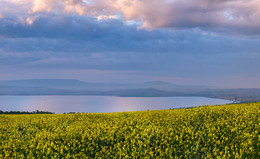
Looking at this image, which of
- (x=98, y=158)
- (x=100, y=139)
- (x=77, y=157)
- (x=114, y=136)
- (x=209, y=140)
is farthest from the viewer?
(x=114, y=136)

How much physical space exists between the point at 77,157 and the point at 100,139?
165 cm

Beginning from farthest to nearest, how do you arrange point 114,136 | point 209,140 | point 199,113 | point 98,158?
1. point 199,113
2. point 114,136
3. point 209,140
4. point 98,158

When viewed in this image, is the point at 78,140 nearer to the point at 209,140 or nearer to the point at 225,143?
the point at 209,140

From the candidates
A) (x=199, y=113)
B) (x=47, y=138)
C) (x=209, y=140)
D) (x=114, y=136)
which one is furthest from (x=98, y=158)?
(x=199, y=113)

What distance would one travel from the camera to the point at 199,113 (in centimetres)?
1633

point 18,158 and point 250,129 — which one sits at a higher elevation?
point 250,129

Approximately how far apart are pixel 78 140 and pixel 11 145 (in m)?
3.26

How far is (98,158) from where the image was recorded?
9.02 metres

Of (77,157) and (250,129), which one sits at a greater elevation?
(250,129)

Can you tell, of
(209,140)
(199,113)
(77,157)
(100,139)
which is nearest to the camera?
(77,157)

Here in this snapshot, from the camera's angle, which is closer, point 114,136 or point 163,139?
point 163,139

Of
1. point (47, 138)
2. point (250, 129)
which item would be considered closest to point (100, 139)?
point (47, 138)

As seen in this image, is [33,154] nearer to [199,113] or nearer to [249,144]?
[249,144]

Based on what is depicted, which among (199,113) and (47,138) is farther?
(199,113)
